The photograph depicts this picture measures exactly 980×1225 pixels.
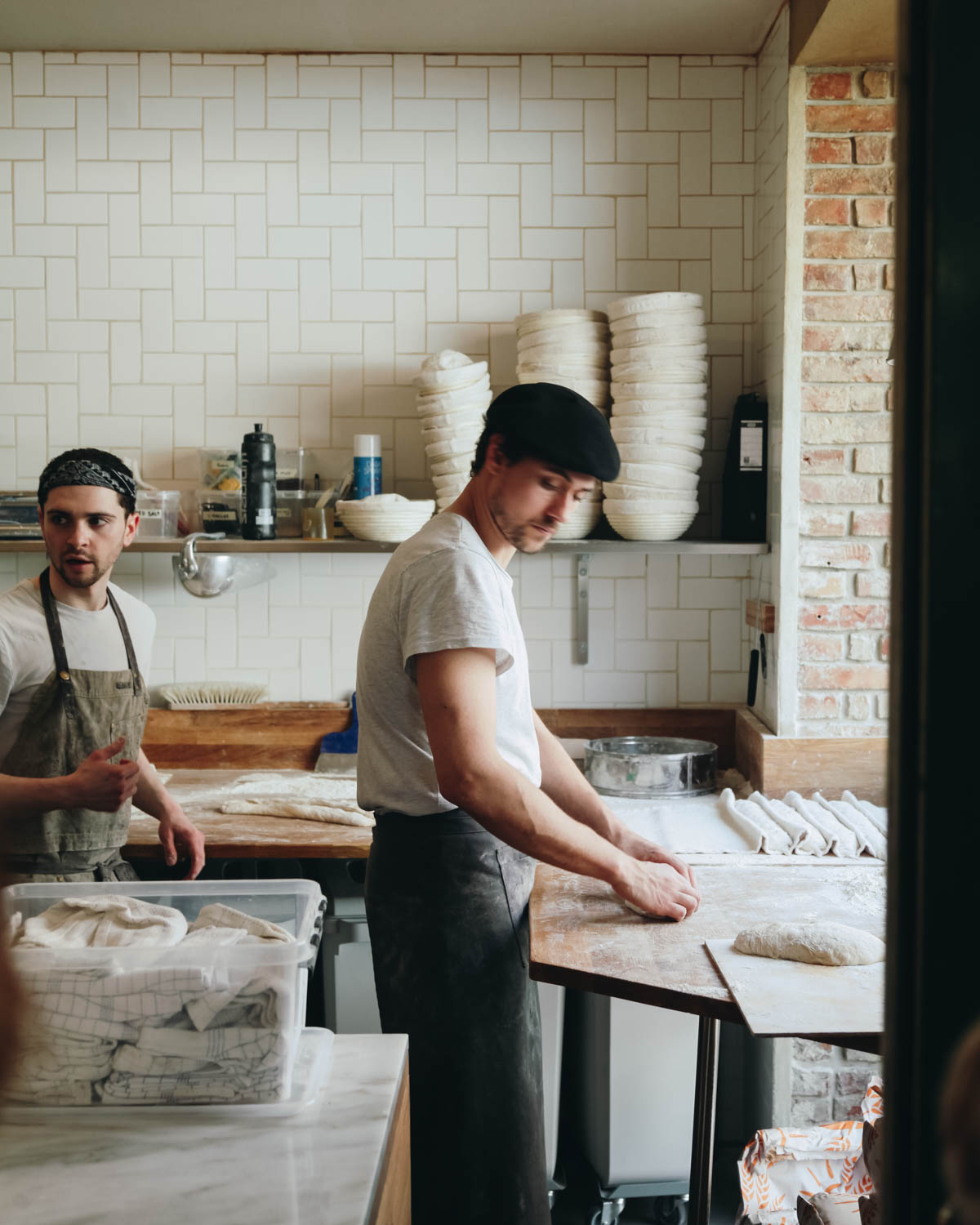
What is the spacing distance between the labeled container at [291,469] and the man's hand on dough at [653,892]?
1924mm

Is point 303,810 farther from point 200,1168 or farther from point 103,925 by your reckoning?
point 200,1168

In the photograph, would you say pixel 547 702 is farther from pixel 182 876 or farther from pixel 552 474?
pixel 552 474

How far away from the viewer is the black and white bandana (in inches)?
102

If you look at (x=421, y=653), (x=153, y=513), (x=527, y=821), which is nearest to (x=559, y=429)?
(x=421, y=653)

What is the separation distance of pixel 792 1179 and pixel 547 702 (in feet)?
5.52

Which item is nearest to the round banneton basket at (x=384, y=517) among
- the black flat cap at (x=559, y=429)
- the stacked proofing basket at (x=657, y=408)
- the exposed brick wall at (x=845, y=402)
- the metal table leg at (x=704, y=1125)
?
the stacked proofing basket at (x=657, y=408)

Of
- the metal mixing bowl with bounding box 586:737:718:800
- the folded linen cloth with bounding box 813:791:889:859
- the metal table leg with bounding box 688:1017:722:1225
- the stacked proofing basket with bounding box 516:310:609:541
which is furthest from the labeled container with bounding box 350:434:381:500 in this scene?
the metal table leg with bounding box 688:1017:722:1225


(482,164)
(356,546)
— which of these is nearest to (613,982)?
(356,546)

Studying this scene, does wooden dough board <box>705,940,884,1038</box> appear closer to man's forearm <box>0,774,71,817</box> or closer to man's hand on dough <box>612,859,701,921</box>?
man's hand on dough <box>612,859,701,921</box>

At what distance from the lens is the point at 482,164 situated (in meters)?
3.53

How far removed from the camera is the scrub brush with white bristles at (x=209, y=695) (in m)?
3.57

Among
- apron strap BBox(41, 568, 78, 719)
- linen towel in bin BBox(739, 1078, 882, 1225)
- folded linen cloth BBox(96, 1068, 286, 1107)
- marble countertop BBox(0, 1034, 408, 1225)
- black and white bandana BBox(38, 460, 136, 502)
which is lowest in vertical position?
linen towel in bin BBox(739, 1078, 882, 1225)

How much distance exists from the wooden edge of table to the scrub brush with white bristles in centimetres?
234

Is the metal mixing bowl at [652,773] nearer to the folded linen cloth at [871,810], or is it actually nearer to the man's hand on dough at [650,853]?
the folded linen cloth at [871,810]
